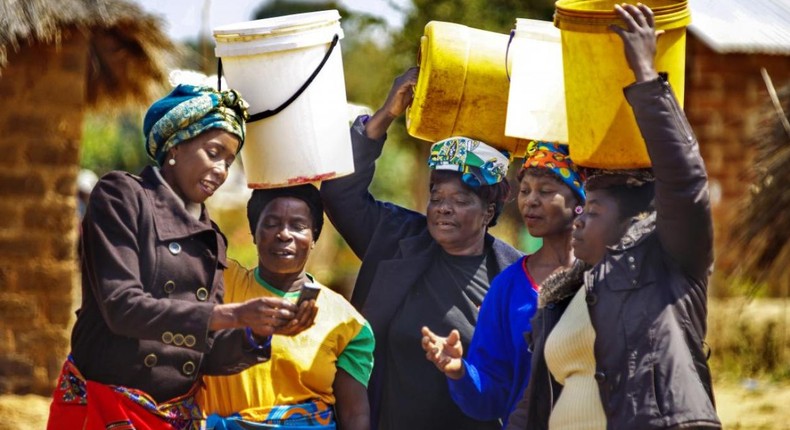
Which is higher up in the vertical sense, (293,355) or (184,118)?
(184,118)

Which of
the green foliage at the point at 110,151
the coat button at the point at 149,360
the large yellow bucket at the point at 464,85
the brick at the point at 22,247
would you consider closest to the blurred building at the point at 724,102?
the brick at the point at 22,247

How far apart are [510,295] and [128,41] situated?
6.01m

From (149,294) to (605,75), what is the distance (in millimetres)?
1477

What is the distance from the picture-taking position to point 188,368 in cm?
390

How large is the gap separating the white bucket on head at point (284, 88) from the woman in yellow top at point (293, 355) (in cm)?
10

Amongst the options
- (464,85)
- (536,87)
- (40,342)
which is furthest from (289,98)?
(40,342)

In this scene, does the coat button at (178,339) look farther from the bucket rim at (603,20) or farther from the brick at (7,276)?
the brick at (7,276)

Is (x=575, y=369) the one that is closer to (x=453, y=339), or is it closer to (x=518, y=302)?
(x=453, y=339)

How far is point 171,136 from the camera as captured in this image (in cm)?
395

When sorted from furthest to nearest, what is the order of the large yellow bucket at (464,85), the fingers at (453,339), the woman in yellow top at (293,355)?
1. the large yellow bucket at (464,85)
2. the woman in yellow top at (293,355)
3. the fingers at (453,339)

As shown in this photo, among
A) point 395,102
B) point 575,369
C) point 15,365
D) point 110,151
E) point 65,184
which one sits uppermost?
point 395,102

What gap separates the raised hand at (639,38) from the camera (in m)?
3.40

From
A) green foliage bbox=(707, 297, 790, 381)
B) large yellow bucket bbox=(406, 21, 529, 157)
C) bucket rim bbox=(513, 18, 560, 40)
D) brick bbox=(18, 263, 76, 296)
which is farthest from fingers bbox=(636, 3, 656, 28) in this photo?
green foliage bbox=(707, 297, 790, 381)

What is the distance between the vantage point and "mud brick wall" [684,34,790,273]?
52.3 feet
